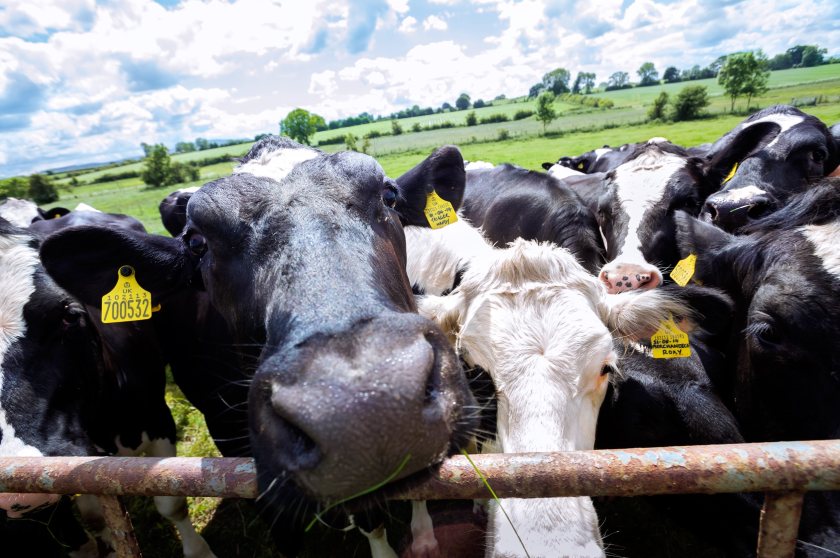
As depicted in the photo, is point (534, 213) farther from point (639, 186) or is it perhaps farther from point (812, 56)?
point (812, 56)

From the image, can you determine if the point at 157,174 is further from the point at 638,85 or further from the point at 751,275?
the point at 638,85

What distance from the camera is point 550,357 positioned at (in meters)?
2.22

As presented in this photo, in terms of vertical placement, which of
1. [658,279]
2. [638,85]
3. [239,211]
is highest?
[638,85]

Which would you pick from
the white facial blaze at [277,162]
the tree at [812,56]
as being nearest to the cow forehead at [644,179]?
the white facial blaze at [277,162]

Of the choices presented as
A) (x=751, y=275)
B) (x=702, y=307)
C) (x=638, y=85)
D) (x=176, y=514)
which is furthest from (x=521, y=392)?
(x=638, y=85)

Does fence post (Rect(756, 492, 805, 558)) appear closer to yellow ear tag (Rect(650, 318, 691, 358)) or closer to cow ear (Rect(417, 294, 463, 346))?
yellow ear tag (Rect(650, 318, 691, 358))

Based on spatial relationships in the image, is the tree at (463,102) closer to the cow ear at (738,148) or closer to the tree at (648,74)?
the tree at (648,74)

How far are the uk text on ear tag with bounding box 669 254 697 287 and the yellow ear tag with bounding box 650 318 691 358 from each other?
0.77 m

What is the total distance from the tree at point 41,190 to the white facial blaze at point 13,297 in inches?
2033

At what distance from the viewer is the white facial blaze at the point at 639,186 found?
456 cm

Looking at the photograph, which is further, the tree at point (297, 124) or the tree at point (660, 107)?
the tree at point (660, 107)

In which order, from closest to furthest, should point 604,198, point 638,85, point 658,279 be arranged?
point 658,279, point 604,198, point 638,85

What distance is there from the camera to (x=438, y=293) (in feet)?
12.9

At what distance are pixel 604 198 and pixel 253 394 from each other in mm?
4899
